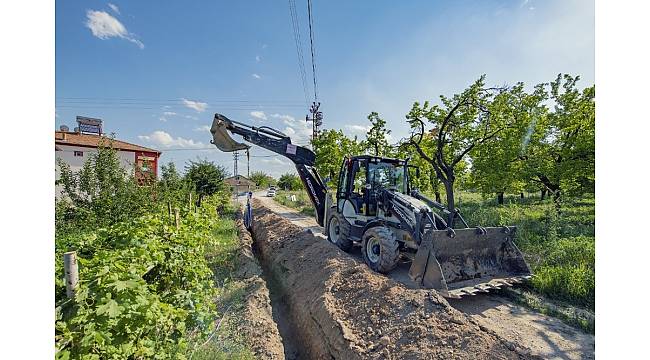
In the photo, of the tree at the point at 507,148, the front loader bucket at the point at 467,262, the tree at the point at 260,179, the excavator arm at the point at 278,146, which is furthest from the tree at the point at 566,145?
the tree at the point at 260,179

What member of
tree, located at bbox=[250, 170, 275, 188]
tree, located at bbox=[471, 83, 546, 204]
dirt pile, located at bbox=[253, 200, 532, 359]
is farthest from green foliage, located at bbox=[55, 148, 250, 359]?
tree, located at bbox=[250, 170, 275, 188]

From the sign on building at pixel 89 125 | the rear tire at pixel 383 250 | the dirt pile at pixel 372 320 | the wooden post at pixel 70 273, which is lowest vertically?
the dirt pile at pixel 372 320

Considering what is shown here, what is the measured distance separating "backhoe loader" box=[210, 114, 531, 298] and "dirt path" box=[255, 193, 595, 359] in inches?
12.5

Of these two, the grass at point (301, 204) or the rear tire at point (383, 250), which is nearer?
the rear tire at point (383, 250)

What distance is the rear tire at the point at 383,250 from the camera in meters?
6.00

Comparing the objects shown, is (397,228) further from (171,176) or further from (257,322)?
(171,176)

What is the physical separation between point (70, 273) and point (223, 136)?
6532mm

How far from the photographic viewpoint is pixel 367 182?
7527mm

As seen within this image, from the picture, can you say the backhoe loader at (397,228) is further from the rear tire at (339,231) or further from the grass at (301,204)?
the grass at (301,204)

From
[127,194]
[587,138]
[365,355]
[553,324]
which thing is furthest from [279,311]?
[587,138]

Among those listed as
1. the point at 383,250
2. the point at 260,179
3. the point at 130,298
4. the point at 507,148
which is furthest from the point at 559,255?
the point at 260,179

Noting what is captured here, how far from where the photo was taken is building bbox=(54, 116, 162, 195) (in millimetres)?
6273

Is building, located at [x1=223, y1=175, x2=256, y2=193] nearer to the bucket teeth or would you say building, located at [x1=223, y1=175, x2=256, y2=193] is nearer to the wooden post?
the bucket teeth

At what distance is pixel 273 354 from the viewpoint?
3.91 metres
